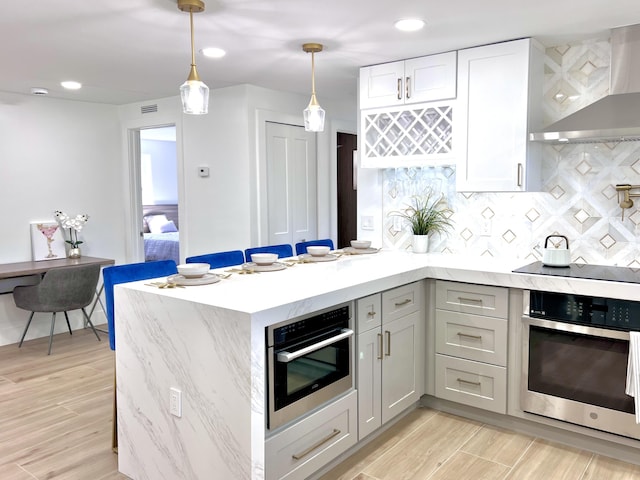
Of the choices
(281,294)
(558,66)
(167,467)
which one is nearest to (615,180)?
(558,66)

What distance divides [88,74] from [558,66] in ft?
11.3

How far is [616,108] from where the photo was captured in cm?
277

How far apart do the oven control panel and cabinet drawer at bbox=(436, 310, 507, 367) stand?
0.23 m

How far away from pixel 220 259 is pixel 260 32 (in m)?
1.39

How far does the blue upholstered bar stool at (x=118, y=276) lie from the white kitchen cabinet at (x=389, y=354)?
1.14 meters

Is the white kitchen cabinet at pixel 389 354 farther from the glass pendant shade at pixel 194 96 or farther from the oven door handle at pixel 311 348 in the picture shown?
the glass pendant shade at pixel 194 96

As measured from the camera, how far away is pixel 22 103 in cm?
484

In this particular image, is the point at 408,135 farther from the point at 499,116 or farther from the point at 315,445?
the point at 315,445

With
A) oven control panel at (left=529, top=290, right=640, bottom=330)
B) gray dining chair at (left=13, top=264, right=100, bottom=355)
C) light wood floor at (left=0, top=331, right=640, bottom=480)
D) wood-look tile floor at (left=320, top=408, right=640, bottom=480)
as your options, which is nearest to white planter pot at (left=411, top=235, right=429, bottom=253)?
oven control panel at (left=529, top=290, right=640, bottom=330)

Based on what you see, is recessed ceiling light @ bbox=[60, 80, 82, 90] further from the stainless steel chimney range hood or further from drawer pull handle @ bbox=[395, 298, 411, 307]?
the stainless steel chimney range hood

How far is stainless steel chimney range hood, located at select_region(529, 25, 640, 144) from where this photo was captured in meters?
2.69

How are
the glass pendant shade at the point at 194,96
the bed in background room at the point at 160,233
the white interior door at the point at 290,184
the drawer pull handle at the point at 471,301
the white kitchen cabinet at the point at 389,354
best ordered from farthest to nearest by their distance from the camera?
the bed in background room at the point at 160,233
the white interior door at the point at 290,184
the drawer pull handle at the point at 471,301
the white kitchen cabinet at the point at 389,354
the glass pendant shade at the point at 194,96

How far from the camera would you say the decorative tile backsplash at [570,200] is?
308 cm

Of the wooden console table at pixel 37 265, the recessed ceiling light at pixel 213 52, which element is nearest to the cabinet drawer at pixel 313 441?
the recessed ceiling light at pixel 213 52
